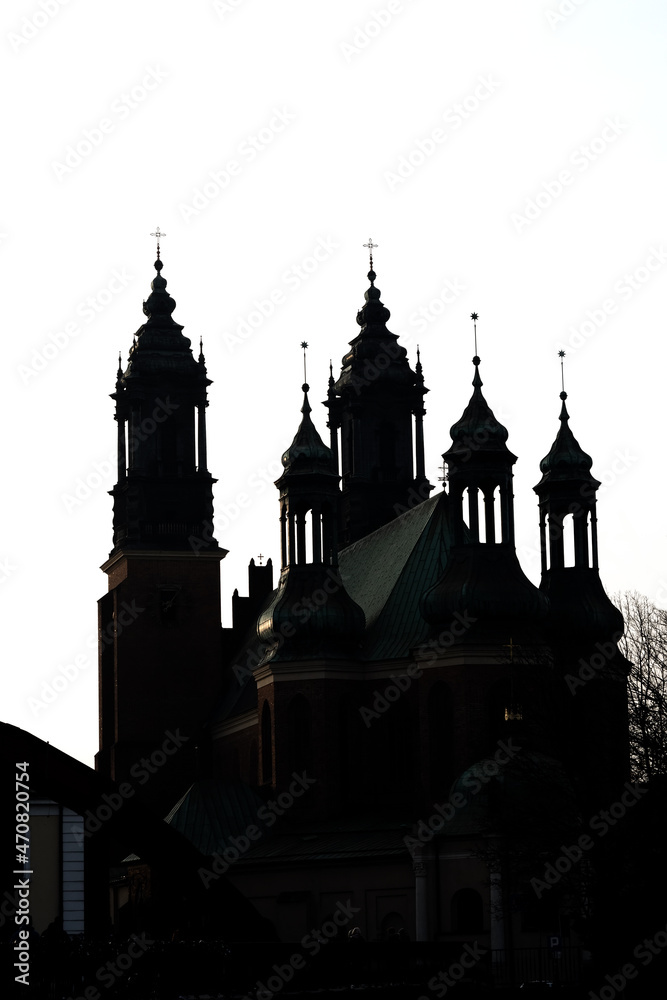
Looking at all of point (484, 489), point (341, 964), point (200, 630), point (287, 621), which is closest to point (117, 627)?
point (200, 630)

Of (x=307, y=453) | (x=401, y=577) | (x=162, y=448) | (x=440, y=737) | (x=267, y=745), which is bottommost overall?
(x=440, y=737)

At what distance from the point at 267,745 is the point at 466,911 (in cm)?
1227

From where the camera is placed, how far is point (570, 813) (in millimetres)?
51406

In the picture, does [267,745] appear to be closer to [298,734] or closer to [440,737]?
[298,734]

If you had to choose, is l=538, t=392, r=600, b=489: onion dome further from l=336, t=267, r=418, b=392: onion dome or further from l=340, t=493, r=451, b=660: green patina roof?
l=336, t=267, r=418, b=392: onion dome

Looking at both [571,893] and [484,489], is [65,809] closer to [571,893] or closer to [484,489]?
[571,893]

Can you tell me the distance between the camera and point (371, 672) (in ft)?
224

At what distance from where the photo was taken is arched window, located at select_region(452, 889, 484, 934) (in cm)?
5956

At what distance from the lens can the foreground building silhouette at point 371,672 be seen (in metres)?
57.7

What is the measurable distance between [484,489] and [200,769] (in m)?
19.1

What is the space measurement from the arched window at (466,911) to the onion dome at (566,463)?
17366 mm

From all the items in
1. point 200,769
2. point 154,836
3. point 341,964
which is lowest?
point 341,964

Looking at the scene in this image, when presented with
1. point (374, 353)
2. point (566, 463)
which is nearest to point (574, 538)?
point (566, 463)

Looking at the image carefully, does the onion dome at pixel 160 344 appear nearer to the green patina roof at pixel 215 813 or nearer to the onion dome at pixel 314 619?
the onion dome at pixel 314 619
